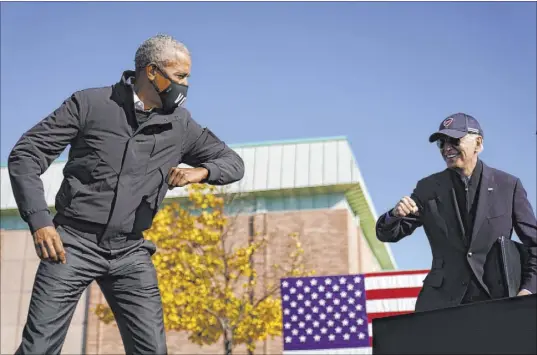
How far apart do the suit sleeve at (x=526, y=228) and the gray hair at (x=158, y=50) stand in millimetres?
2321

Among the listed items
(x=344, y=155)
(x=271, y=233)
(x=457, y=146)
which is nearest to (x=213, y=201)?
(x=271, y=233)

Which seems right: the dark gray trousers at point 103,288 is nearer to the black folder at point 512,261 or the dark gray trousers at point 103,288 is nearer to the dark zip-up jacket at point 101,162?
the dark zip-up jacket at point 101,162

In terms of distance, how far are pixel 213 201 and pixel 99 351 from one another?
12259mm

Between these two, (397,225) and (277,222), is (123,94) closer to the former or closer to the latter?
(397,225)

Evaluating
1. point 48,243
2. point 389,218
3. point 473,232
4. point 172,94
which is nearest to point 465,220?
point 473,232

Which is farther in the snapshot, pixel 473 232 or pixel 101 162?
pixel 473 232

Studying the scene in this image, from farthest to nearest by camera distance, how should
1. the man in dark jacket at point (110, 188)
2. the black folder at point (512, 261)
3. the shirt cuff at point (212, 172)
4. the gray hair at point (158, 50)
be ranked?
1. the black folder at point (512, 261)
2. the shirt cuff at point (212, 172)
3. the gray hair at point (158, 50)
4. the man in dark jacket at point (110, 188)

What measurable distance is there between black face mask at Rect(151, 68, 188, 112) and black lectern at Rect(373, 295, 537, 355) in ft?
6.16

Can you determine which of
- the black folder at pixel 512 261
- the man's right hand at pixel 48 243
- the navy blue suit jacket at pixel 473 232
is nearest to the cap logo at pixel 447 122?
the navy blue suit jacket at pixel 473 232

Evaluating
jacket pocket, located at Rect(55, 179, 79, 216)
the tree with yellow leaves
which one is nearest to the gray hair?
jacket pocket, located at Rect(55, 179, 79, 216)

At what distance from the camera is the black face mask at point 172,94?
418 cm

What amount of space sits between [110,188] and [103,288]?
1.90ft

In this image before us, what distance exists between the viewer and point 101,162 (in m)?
4.10

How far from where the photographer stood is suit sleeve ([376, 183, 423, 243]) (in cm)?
500
